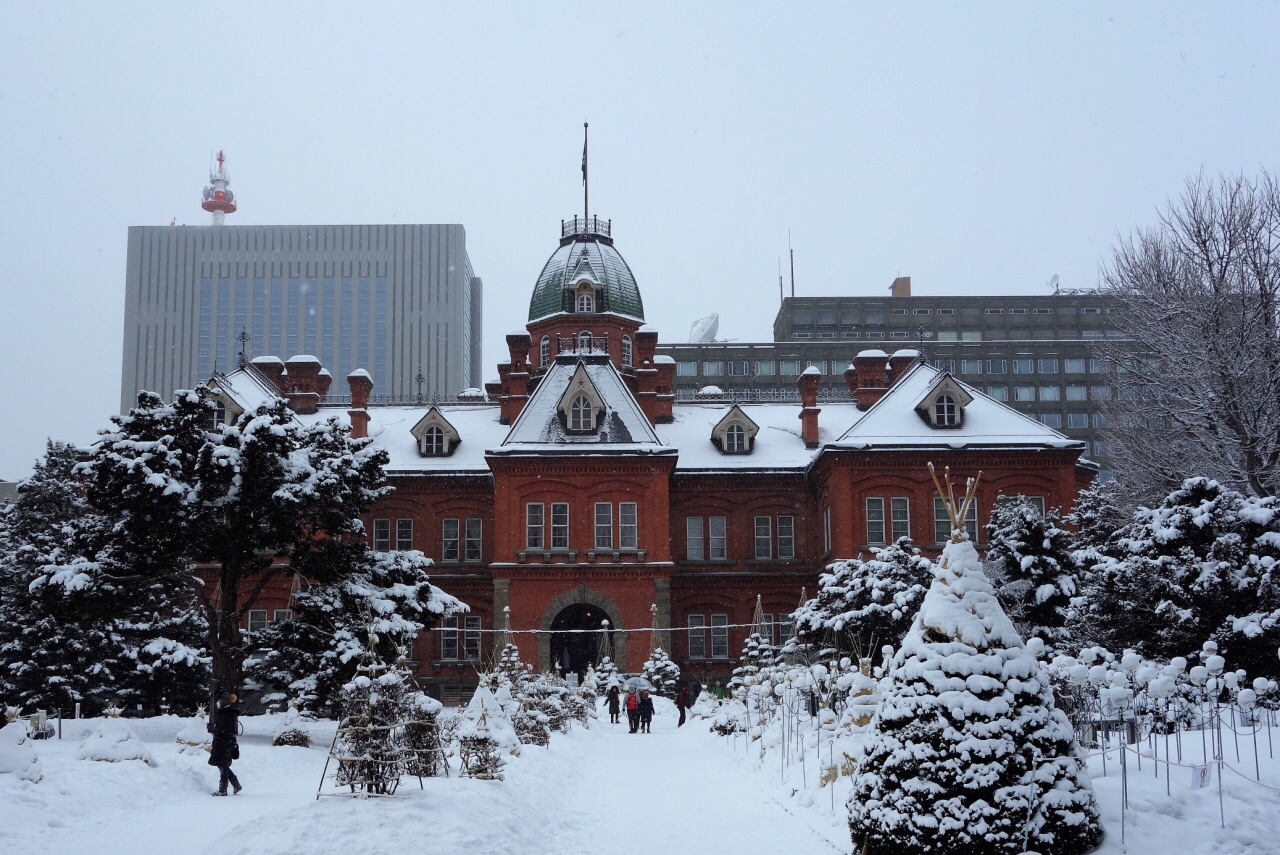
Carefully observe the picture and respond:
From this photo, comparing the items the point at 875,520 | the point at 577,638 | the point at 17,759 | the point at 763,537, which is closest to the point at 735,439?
the point at 763,537

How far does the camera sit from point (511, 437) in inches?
1720

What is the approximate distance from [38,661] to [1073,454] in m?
33.6

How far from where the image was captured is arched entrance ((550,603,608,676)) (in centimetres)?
4303

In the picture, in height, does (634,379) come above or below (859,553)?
above

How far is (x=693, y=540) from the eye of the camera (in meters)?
48.1

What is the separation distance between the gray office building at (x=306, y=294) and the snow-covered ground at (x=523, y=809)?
110 metres

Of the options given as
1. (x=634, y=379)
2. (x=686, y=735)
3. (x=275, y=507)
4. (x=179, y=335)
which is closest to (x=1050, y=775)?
(x=275, y=507)

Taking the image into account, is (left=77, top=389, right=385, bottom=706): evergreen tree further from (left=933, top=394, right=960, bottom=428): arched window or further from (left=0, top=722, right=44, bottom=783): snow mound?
(left=933, top=394, right=960, bottom=428): arched window

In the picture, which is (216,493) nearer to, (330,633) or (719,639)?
(330,633)

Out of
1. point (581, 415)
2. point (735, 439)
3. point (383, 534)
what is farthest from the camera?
point (735, 439)

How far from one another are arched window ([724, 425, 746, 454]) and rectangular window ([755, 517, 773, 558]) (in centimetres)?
290

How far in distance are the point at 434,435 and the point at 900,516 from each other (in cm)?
1843

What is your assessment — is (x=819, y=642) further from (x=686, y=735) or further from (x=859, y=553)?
(x=859, y=553)

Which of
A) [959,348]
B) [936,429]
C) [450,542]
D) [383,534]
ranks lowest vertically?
[450,542]
